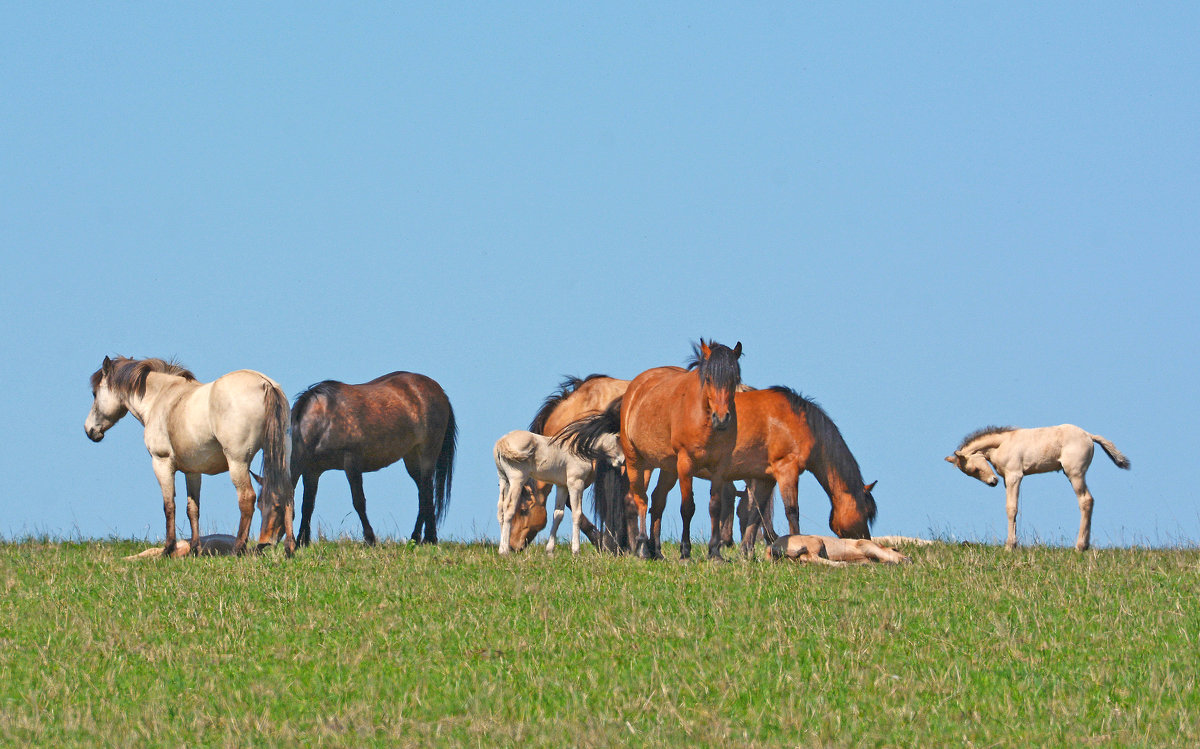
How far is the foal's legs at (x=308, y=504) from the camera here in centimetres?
1758

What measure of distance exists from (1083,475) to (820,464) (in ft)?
19.5

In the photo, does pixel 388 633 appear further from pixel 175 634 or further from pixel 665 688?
pixel 665 688

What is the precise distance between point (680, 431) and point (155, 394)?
643cm

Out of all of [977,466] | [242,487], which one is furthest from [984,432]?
[242,487]

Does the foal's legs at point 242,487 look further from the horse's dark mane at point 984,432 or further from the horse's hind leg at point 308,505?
the horse's dark mane at point 984,432

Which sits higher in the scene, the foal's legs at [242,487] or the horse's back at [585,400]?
the horse's back at [585,400]

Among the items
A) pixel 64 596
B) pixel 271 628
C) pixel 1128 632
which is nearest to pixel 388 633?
pixel 271 628

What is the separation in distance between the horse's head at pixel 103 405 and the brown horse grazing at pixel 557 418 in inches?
206

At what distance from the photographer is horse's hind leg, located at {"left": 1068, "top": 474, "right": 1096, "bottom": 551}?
18.1 meters

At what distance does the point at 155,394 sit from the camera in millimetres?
15453

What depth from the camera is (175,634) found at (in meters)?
9.80

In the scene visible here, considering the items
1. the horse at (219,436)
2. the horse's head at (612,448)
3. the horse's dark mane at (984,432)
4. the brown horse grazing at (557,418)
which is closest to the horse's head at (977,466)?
the horse's dark mane at (984,432)

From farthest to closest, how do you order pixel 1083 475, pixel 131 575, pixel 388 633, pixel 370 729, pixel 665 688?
pixel 1083 475 < pixel 131 575 < pixel 388 633 < pixel 665 688 < pixel 370 729

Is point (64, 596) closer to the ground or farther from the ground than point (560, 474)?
closer to the ground
